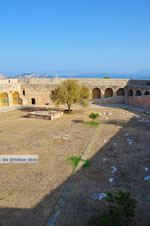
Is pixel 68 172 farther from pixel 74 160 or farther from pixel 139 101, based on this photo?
pixel 139 101

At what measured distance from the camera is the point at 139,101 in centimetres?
2623

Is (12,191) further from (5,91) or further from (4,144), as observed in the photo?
(5,91)

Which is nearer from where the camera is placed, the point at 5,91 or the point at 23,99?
the point at 5,91

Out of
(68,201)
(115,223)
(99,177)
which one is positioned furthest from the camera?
(99,177)

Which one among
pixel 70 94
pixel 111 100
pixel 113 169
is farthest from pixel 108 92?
pixel 113 169

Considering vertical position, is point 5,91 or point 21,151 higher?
point 5,91

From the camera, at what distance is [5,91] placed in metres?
28.5

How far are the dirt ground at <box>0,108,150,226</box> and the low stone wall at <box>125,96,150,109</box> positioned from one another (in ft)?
30.4

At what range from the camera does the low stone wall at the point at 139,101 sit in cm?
2470

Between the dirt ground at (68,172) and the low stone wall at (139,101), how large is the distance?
9.25 metres

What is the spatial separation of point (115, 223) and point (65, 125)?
12441mm

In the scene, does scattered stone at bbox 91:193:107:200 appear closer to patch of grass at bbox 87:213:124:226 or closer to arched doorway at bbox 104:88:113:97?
patch of grass at bbox 87:213:124:226

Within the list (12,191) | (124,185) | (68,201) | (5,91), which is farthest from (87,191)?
(5,91)

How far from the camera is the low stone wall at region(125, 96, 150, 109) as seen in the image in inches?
973
